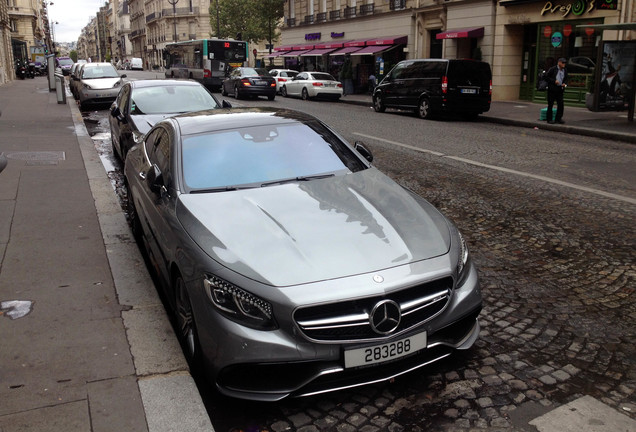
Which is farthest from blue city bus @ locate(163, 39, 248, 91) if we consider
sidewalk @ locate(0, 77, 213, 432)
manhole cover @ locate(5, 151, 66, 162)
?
sidewalk @ locate(0, 77, 213, 432)

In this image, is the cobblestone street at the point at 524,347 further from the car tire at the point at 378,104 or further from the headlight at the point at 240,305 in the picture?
the car tire at the point at 378,104

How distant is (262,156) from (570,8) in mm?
21246

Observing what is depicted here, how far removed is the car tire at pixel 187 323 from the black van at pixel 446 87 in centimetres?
1684

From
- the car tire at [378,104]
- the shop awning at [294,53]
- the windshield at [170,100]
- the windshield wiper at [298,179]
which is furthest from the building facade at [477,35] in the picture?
the windshield wiper at [298,179]

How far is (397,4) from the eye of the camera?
109 feet

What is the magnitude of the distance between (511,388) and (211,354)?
1.69 meters

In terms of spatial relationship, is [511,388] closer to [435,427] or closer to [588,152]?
[435,427]

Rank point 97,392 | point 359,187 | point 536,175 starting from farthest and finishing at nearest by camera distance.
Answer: point 536,175 < point 359,187 < point 97,392

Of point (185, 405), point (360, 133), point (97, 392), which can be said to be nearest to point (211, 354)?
point (185, 405)

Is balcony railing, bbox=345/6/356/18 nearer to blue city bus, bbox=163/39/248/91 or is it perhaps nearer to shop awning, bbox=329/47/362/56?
shop awning, bbox=329/47/362/56

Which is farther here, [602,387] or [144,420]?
[602,387]

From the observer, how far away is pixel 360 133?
15.4 metres

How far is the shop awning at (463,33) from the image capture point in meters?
26.8

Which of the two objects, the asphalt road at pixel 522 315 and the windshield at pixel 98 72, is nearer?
the asphalt road at pixel 522 315
